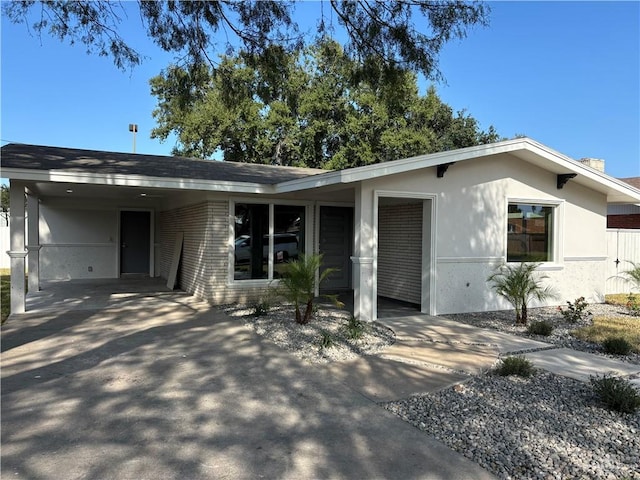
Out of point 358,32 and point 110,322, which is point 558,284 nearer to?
point 358,32

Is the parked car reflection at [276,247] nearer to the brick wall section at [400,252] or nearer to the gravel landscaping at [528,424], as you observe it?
the brick wall section at [400,252]

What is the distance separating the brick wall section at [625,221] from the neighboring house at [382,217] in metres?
8.37

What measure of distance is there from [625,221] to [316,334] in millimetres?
17106

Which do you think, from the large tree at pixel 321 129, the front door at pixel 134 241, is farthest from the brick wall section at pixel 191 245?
the large tree at pixel 321 129

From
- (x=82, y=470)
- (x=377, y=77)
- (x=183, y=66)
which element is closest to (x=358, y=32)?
(x=377, y=77)

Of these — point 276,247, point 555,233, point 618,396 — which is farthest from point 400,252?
point 618,396

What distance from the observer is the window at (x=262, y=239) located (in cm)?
974

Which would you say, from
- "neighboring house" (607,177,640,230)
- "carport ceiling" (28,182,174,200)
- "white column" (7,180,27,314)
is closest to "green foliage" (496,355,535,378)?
"carport ceiling" (28,182,174,200)

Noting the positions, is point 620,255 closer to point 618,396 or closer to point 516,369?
point 516,369

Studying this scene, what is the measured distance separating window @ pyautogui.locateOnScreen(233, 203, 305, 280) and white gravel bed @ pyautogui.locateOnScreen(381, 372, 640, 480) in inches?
227

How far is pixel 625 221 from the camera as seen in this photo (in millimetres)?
18328

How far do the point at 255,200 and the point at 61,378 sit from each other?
18.7 ft

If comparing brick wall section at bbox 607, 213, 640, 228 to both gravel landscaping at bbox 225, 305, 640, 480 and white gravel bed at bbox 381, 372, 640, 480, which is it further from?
white gravel bed at bbox 381, 372, 640, 480

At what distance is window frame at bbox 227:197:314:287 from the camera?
954 centimetres
